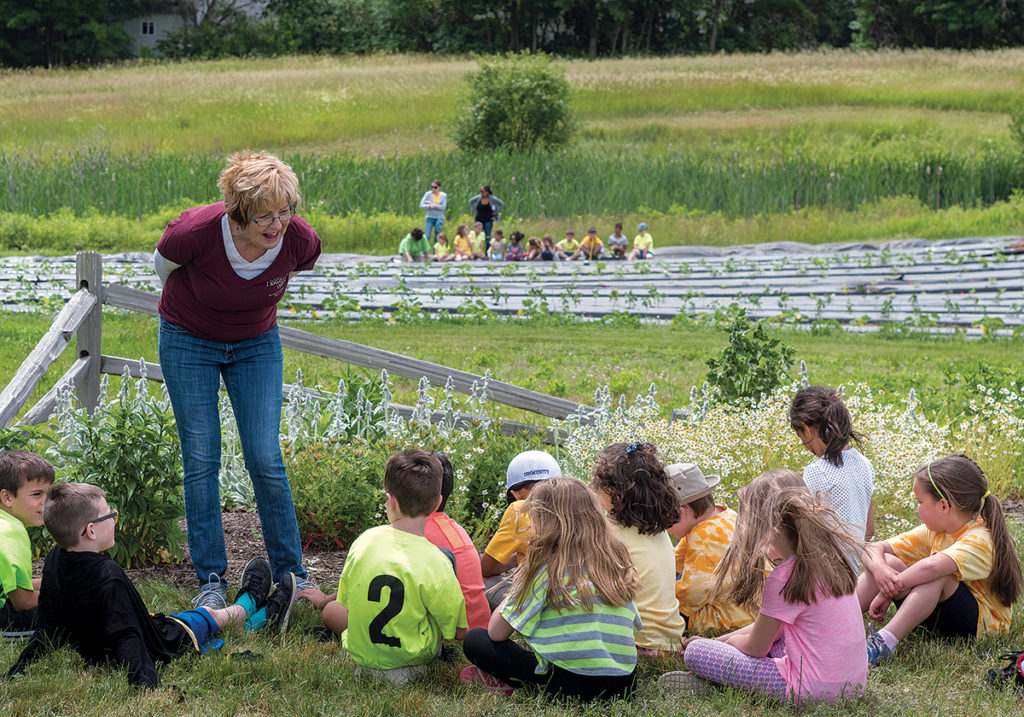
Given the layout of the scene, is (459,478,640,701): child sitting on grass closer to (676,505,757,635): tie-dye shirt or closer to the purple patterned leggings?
the purple patterned leggings

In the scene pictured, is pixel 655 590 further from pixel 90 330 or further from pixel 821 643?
pixel 90 330

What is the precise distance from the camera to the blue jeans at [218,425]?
14.8 feet

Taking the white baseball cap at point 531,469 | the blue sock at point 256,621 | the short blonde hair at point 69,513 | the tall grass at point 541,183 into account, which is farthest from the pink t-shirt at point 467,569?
the tall grass at point 541,183

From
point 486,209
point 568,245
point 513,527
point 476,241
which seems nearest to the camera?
point 513,527

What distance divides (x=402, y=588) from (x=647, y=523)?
3.15 feet

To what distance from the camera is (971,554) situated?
4.38m

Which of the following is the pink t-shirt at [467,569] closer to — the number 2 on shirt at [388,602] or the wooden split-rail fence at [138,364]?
the number 2 on shirt at [388,602]

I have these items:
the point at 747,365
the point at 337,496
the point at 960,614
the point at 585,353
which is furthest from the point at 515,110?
the point at 960,614

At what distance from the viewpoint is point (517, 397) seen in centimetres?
684

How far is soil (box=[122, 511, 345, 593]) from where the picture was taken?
5164mm

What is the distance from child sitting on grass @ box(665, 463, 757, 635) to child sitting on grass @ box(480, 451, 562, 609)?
0.55 m

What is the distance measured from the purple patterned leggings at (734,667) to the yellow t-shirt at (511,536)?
0.85 metres

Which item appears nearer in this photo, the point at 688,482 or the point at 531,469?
the point at 688,482

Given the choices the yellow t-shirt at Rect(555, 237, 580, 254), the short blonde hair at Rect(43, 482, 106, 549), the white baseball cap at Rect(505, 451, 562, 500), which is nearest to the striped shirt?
the white baseball cap at Rect(505, 451, 562, 500)
